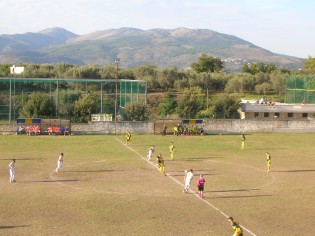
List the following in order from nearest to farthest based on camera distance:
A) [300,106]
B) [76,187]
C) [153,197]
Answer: [153,197], [76,187], [300,106]

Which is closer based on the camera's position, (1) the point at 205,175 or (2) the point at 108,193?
(2) the point at 108,193

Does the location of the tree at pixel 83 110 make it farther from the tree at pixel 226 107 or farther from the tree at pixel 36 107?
the tree at pixel 226 107

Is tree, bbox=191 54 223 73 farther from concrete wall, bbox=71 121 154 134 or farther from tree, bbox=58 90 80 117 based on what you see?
concrete wall, bbox=71 121 154 134

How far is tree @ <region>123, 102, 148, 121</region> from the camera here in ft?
182

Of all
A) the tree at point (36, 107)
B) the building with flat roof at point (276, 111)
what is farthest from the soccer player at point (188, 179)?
the building with flat roof at point (276, 111)

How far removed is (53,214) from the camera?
20.6m

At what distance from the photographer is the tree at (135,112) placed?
55.3 metres

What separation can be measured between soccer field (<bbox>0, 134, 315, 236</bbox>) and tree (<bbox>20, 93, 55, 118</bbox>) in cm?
1142

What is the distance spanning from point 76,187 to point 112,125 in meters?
26.3

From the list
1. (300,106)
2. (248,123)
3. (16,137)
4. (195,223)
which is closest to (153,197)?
(195,223)

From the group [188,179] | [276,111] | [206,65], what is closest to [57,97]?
[276,111]

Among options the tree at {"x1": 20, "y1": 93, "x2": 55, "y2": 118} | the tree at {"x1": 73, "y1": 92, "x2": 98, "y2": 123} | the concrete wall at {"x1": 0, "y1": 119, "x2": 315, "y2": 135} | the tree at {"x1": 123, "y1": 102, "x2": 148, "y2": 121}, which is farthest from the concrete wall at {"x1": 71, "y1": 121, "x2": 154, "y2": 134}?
the tree at {"x1": 20, "y1": 93, "x2": 55, "y2": 118}

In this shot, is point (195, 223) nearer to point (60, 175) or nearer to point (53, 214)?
point (53, 214)

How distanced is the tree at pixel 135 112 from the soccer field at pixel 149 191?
11868 mm
